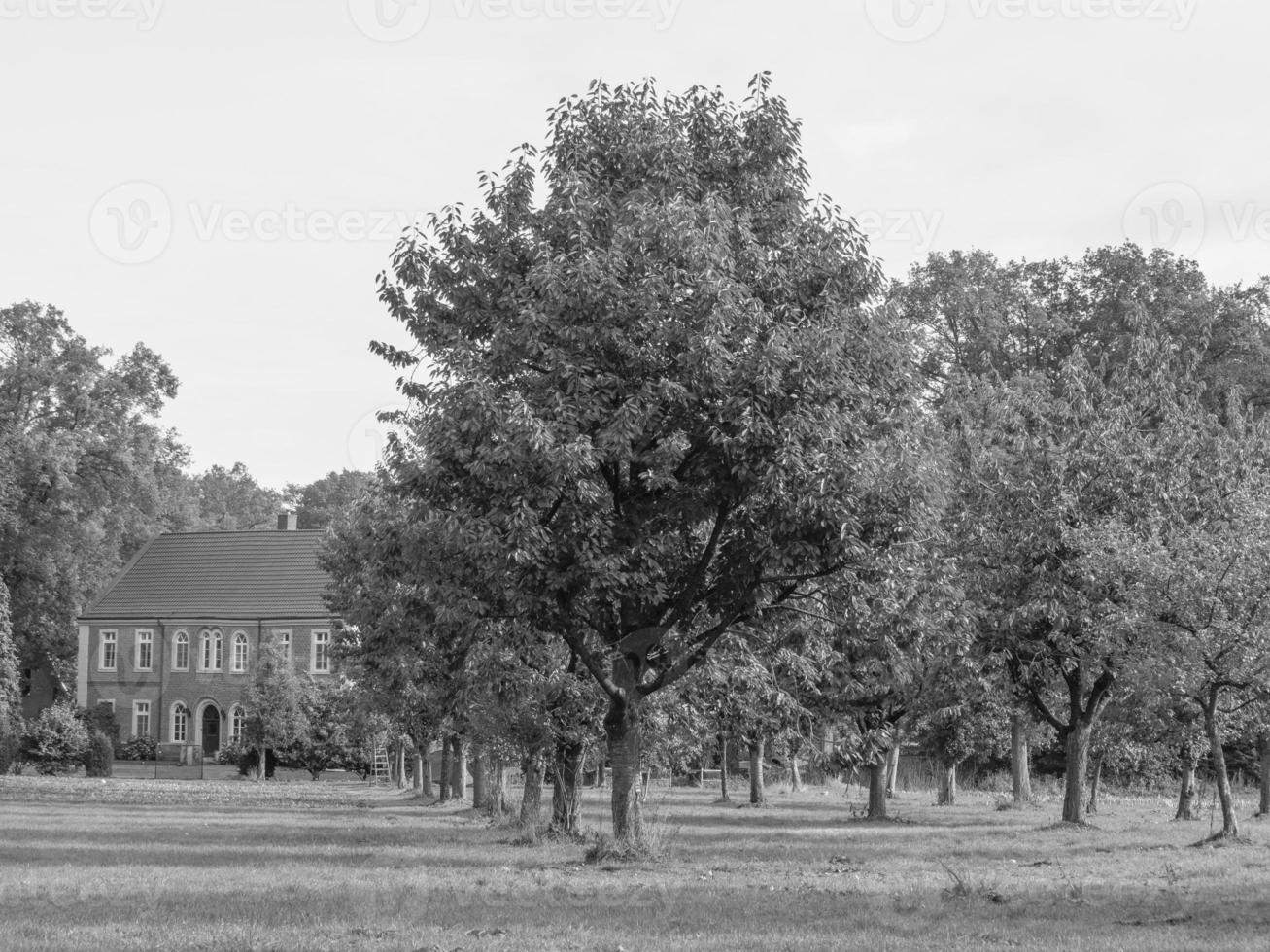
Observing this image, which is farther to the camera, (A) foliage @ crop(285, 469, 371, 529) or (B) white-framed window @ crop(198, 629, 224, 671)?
(A) foliage @ crop(285, 469, 371, 529)

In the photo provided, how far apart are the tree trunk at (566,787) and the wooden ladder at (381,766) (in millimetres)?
37016

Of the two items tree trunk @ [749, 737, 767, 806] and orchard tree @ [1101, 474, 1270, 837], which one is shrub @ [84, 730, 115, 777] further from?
orchard tree @ [1101, 474, 1270, 837]

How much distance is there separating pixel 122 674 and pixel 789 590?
6400cm

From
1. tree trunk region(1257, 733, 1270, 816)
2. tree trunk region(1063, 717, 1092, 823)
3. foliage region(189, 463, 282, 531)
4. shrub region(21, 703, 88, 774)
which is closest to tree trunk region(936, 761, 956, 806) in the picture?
tree trunk region(1257, 733, 1270, 816)

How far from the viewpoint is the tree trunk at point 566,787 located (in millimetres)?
26109

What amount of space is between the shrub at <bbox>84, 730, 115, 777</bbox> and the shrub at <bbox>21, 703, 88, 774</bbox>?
291mm

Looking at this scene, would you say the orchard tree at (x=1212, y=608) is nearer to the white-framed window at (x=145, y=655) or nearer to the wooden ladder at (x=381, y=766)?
the wooden ladder at (x=381, y=766)

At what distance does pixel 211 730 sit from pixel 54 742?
15866 mm

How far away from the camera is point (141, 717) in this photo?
7731 centimetres

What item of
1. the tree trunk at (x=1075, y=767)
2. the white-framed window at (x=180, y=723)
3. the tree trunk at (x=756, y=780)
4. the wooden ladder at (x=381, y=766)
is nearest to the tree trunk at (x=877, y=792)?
the tree trunk at (x=1075, y=767)

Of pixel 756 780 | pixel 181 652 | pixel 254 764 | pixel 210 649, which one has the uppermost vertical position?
pixel 210 649

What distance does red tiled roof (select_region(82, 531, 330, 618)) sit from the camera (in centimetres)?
7756

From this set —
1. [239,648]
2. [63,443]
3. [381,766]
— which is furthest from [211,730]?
[63,443]

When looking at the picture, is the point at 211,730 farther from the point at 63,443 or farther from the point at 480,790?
the point at 480,790
